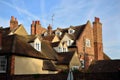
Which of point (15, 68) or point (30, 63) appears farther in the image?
point (30, 63)

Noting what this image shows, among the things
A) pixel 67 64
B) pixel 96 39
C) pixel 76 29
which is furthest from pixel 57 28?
pixel 67 64

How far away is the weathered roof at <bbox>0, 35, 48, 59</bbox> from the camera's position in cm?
3056

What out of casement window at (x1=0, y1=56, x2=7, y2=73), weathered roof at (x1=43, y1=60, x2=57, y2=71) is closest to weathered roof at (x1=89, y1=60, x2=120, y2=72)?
weathered roof at (x1=43, y1=60, x2=57, y2=71)

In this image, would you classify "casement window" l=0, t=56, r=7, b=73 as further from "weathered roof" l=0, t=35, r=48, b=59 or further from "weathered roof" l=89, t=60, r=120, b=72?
"weathered roof" l=89, t=60, r=120, b=72

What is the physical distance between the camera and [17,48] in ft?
104

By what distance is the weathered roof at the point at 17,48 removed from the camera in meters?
30.6

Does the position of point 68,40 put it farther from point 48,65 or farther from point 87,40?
point 48,65

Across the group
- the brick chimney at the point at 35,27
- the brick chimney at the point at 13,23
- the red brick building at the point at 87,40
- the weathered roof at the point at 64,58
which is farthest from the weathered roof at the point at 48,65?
the brick chimney at the point at 35,27

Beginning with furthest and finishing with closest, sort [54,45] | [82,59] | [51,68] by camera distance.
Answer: [82,59] < [54,45] < [51,68]

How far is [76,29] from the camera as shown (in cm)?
5512

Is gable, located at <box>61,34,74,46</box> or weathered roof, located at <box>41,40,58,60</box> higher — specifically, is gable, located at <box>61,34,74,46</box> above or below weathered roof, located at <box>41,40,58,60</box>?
above

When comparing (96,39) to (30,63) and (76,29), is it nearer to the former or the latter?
(76,29)

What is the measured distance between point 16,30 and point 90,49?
16.5 meters

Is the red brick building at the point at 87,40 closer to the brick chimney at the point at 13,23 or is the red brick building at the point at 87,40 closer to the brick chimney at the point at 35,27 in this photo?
A: the brick chimney at the point at 35,27
